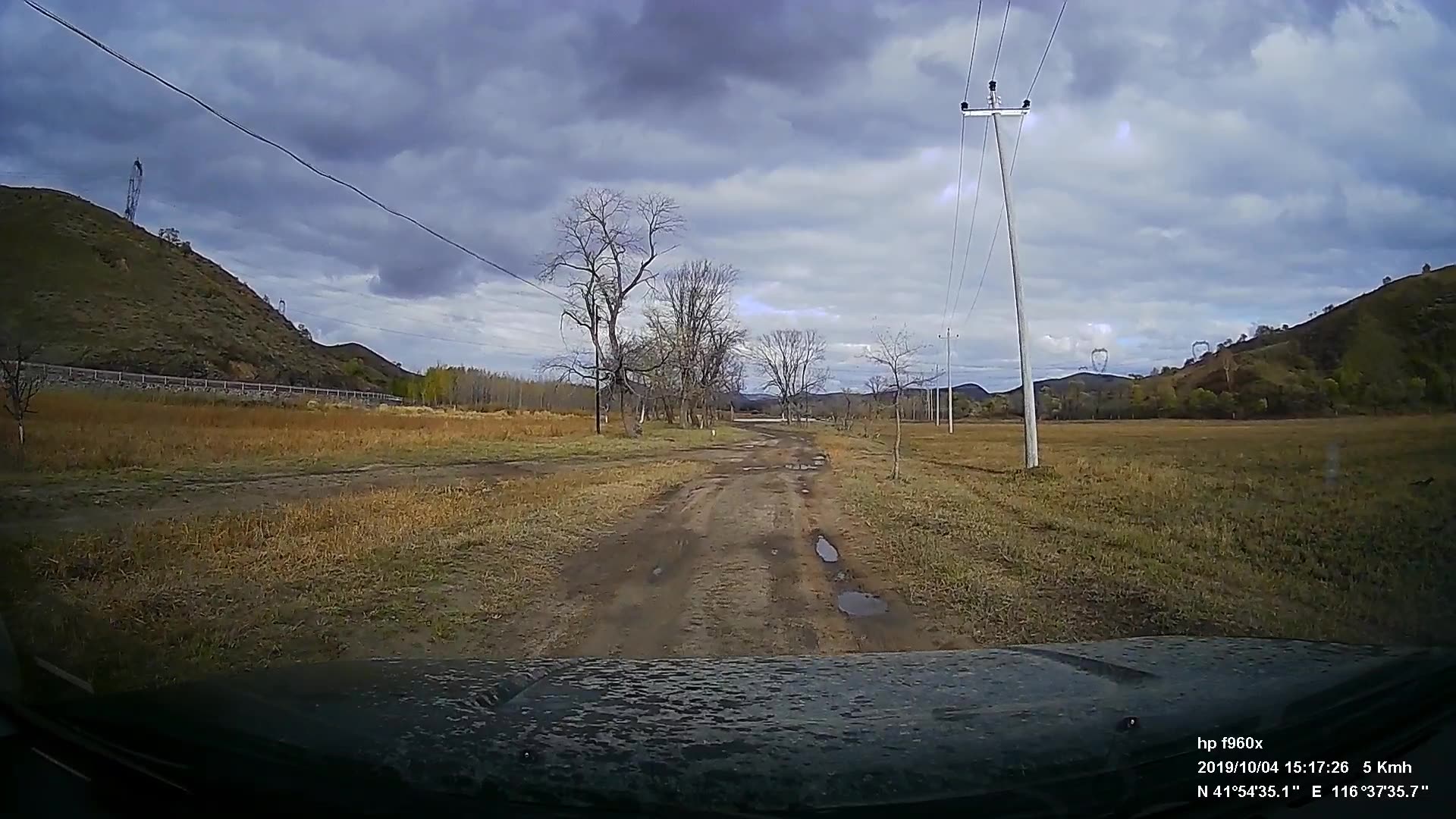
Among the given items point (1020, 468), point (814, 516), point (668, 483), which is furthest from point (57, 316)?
point (1020, 468)

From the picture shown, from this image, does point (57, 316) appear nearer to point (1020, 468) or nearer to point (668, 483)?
point (668, 483)

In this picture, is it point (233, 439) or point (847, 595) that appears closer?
point (847, 595)

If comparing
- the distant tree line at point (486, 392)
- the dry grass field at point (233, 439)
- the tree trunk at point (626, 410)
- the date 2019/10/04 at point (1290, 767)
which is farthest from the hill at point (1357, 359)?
the distant tree line at point (486, 392)

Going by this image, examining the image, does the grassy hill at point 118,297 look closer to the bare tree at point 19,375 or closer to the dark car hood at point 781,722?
the bare tree at point 19,375

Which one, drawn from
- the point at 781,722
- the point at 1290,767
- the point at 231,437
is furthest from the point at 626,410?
the point at 1290,767

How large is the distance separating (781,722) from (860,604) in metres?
4.96

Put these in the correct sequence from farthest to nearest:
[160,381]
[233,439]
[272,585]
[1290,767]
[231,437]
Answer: [233,439], [231,437], [160,381], [272,585], [1290,767]

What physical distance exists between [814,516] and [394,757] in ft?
41.2

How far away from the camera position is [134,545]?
8820 mm

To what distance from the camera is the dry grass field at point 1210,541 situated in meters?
7.04

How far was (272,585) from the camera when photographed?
7926 mm

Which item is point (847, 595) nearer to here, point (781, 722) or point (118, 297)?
point (781, 722)

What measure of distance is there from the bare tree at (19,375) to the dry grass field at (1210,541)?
9560 mm

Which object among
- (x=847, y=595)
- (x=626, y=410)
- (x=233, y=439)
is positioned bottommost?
(x=847, y=595)
